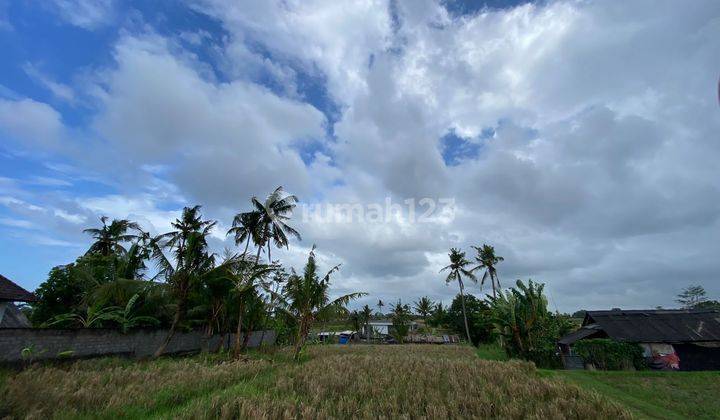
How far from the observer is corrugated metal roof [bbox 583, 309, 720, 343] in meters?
18.7

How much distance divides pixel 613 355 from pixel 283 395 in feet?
62.0

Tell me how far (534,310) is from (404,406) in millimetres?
17532

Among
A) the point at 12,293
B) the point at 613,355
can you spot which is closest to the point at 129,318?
the point at 12,293

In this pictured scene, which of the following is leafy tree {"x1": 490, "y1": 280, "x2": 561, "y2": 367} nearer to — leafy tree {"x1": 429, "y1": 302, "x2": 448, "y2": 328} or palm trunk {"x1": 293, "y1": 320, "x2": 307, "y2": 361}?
palm trunk {"x1": 293, "y1": 320, "x2": 307, "y2": 361}

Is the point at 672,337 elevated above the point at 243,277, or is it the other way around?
the point at 243,277

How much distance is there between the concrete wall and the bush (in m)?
22.4

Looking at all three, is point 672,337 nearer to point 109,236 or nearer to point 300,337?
point 300,337

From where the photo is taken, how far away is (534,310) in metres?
21.2

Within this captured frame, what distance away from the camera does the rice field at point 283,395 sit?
6.30 m

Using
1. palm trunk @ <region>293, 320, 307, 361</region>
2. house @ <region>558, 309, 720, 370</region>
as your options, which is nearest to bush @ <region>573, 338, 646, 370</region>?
house @ <region>558, 309, 720, 370</region>

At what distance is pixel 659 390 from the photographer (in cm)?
1325

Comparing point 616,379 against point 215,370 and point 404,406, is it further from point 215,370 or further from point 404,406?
point 215,370

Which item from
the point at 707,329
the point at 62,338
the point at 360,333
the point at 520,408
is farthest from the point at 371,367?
the point at 360,333

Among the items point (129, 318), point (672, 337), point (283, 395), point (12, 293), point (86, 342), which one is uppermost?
point (12, 293)
